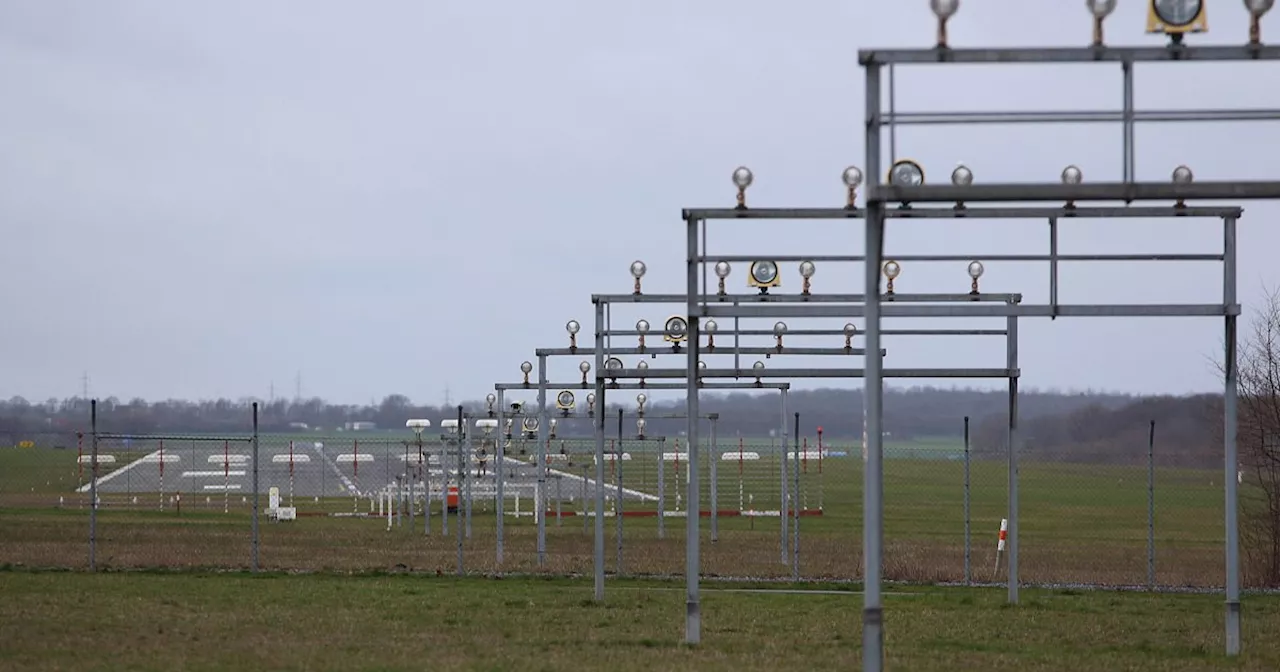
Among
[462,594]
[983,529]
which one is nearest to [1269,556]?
[462,594]

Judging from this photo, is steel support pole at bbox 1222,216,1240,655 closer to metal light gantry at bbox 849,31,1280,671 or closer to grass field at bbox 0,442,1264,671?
grass field at bbox 0,442,1264,671

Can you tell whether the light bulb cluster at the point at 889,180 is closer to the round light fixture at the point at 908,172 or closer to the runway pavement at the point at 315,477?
the round light fixture at the point at 908,172

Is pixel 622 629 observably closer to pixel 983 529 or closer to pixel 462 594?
pixel 462 594

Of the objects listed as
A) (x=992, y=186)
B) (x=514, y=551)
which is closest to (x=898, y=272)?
(x=992, y=186)

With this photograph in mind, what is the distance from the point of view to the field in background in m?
30.4

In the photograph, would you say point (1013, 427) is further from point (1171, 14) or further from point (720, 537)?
point (720, 537)

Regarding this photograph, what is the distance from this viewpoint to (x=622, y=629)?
1892 cm

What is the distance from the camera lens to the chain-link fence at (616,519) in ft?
99.5

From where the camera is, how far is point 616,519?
132ft

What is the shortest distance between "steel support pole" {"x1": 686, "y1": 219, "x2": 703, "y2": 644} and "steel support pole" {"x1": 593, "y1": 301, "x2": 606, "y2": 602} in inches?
138

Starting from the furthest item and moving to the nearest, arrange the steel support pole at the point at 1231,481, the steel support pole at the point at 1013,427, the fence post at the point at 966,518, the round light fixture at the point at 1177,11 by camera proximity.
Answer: the fence post at the point at 966,518, the steel support pole at the point at 1013,427, the steel support pole at the point at 1231,481, the round light fixture at the point at 1177,11

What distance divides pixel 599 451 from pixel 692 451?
3950 millimetres

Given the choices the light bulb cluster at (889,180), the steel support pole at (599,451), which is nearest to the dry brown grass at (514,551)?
the steel support pole at (599,451)

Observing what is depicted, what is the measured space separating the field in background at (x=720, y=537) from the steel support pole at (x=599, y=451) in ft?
19.7
